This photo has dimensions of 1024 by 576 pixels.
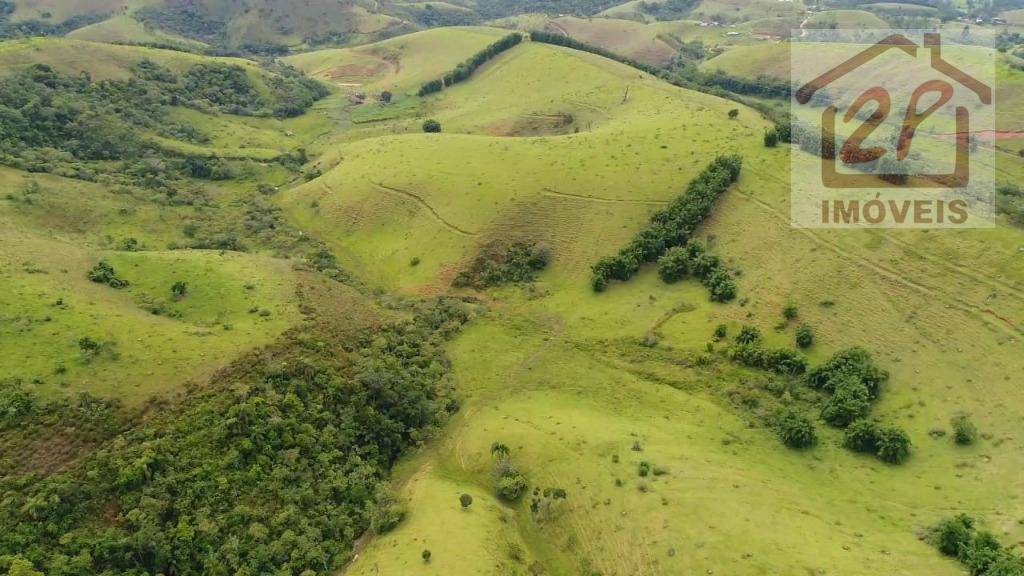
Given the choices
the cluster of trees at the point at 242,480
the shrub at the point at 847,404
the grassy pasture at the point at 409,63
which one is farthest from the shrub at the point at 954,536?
the grassy pasture at the point at 409,63

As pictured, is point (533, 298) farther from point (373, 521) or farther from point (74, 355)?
point (74, 355)

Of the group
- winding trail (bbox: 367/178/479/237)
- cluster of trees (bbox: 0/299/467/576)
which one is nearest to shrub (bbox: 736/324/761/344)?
cluster of trees (bbox: 0/299/467/576)

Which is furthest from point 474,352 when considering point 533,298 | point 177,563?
point 177,563

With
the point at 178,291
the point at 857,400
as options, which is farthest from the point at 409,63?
the point at 857,400

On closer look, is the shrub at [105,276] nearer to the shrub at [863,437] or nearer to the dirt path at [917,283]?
the shrub at [863,437]

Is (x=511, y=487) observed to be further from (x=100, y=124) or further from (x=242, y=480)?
(x=100, y=124)
